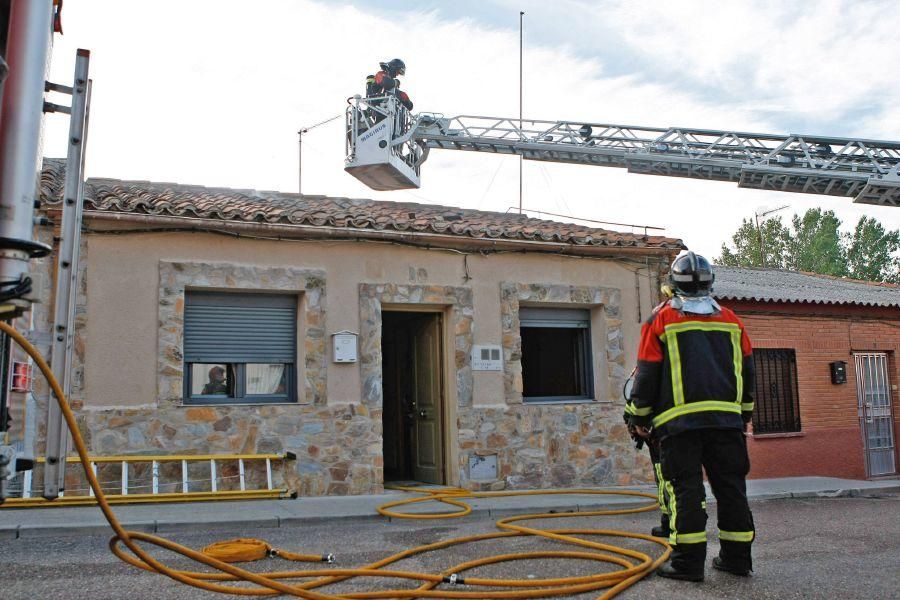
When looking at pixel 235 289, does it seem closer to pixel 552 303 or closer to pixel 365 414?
pixel 365 414

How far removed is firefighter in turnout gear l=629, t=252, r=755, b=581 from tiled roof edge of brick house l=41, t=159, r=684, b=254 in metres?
5.82

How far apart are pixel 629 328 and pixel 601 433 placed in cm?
153

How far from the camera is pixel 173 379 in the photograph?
942cm

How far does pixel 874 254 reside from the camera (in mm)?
42656

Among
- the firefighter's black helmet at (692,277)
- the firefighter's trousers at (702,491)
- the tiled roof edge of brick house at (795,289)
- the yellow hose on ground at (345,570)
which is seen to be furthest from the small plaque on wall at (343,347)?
the tiled roof edge of brick house at (795,289)

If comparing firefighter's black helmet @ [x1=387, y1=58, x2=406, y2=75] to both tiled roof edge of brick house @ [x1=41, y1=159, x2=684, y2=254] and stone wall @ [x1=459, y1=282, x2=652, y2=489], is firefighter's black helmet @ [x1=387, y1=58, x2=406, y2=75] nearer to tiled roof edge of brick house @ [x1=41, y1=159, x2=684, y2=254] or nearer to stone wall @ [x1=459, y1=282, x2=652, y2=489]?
tiled roof edge of brick house @ [x1=41, y1=159, x2=684, y2=254]

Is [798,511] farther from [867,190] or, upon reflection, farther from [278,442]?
[867,190]

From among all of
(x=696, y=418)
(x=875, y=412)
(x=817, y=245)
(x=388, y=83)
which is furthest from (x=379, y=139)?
(x=817, y=245)

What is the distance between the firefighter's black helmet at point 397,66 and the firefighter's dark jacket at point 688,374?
10.7 m

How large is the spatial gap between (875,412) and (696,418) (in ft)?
38.5

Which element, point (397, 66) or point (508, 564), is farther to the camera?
point (397, 66)

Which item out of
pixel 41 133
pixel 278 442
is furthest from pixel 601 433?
pixel 41 133

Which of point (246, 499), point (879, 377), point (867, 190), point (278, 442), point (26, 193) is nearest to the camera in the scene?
point (26, 193)

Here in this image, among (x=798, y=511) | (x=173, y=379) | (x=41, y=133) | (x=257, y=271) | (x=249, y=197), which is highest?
(x=249, y=197)
